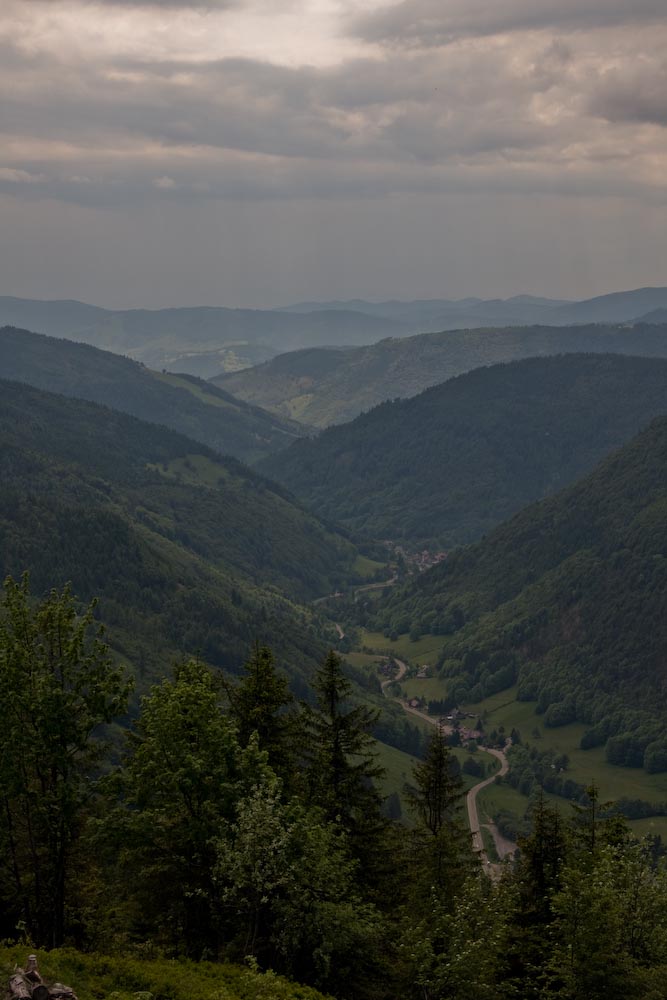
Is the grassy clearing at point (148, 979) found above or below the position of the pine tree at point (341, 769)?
below

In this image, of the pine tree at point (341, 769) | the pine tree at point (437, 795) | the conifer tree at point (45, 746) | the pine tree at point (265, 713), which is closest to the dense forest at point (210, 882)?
the conifer tree at point (45, 746)

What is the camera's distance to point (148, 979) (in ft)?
131

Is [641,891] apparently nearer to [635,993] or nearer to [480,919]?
[635,993]

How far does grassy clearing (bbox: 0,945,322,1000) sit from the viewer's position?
3800 centimetres

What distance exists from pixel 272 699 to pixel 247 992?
22806mm

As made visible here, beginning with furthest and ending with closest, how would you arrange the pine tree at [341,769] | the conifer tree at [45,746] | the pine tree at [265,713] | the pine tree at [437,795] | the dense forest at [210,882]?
the pine tree at [437,795]
the pine tree at [341,769]
the pine tree at [265,713]
the conifer tree at [45,746]
the dense forest at [210,882]

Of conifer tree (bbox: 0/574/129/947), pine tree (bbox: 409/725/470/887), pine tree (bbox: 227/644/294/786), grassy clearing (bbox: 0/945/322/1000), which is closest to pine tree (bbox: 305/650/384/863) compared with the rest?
pine tree (bbox: 227/644/294/786)

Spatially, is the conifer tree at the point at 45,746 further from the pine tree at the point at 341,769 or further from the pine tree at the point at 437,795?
the pine tree at the point at 437,795

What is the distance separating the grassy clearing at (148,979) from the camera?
38.0m

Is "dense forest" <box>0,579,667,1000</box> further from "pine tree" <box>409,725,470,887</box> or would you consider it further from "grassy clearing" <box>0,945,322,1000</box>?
"pine tree" <box>409,725,470,887</box>

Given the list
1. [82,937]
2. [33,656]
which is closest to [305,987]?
[82,937]

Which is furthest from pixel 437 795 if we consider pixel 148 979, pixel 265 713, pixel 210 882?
pixel 148 979

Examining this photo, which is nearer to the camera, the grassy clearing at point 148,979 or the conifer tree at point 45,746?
the grassy clearing at point 148,979

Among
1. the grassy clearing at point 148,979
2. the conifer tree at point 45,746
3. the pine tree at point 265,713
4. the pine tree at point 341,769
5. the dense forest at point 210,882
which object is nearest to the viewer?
the grassy clearing at point 148,979
